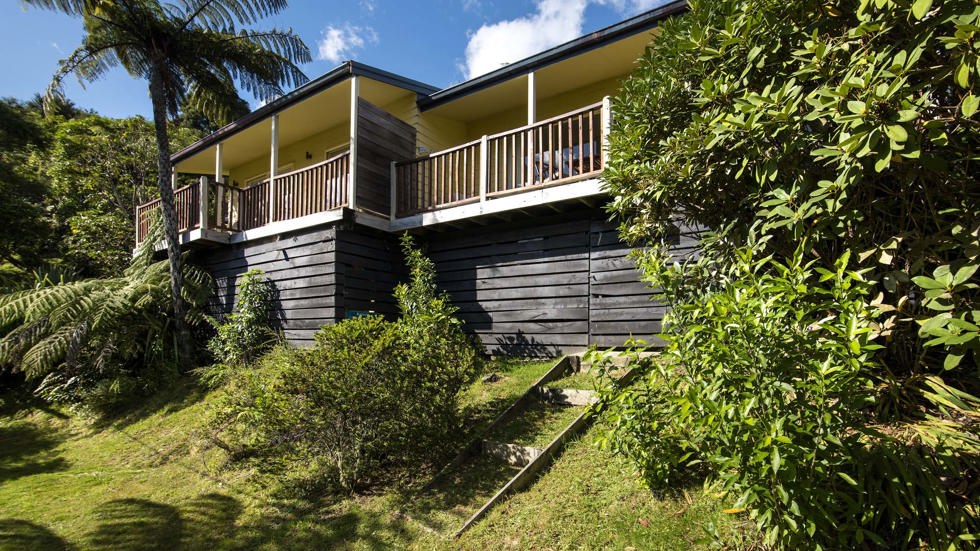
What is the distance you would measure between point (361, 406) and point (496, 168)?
4799 millimetres

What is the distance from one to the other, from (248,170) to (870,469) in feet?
54.9

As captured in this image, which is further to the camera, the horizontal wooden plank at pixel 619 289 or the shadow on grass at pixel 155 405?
the shadow on grass at pixel 155 405

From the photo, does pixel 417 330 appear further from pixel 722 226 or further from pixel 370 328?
pixel 722 226

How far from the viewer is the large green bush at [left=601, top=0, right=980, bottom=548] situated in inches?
78.4

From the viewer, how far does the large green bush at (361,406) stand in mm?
4430

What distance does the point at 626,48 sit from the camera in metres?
8.00

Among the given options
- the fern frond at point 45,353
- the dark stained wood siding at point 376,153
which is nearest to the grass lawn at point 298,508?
the fern frond at point 45,353

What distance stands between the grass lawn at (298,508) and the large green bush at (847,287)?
2.62 feet

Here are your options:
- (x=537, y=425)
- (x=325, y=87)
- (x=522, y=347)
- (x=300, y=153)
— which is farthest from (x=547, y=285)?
(x=300, y=153)

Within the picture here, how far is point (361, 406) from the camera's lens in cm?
442

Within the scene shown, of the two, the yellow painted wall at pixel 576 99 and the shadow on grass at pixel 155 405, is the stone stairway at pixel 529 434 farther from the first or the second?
the shadow on grass at pixel 155 405

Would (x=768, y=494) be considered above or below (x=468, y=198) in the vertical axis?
below

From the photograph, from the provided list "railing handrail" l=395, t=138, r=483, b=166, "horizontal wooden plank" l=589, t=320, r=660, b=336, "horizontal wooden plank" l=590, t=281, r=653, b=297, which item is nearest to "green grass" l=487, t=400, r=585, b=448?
"horizontal wooden plank" l=589, t=320, r=660, b=336

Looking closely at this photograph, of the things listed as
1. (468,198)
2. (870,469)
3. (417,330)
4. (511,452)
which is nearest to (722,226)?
(870,469)
